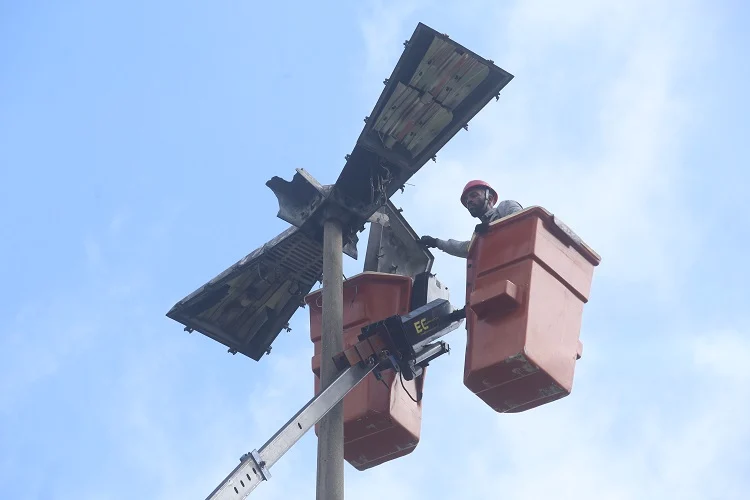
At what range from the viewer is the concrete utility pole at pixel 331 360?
642 cm

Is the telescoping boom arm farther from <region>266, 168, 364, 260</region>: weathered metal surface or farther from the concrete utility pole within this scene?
<region>266, 168, 364, 260</region>: weathered metal surface

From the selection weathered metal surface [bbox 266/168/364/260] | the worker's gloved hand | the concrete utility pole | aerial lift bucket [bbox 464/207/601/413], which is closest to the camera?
the concrete utility pole

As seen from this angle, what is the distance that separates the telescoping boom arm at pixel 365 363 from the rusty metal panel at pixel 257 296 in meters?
1.28

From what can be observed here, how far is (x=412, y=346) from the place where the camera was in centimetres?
746

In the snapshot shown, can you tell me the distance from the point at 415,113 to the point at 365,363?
1.90 metres

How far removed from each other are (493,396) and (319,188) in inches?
81.1

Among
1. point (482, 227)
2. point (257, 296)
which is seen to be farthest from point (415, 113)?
point (257, 296)

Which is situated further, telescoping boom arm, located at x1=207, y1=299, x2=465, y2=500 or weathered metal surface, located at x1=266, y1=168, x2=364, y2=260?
weathered metal surface, located at x1=266, y1=168, x2=364, y2=260

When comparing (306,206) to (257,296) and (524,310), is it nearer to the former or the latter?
(257,296)

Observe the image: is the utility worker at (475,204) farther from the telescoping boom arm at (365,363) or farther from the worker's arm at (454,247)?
the telescoping boom arm at (365,363)

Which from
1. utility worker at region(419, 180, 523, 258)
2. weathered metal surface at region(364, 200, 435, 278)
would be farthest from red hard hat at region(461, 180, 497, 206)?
weathered metal surface at region(364, 200, 435, 278)

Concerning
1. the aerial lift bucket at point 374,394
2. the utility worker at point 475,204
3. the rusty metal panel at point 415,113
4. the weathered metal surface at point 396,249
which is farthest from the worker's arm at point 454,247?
the rusty metal panel at point 415,113

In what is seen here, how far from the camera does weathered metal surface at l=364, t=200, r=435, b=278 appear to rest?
8.77 metres

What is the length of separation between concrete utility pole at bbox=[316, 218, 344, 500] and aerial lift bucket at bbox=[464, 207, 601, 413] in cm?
92
